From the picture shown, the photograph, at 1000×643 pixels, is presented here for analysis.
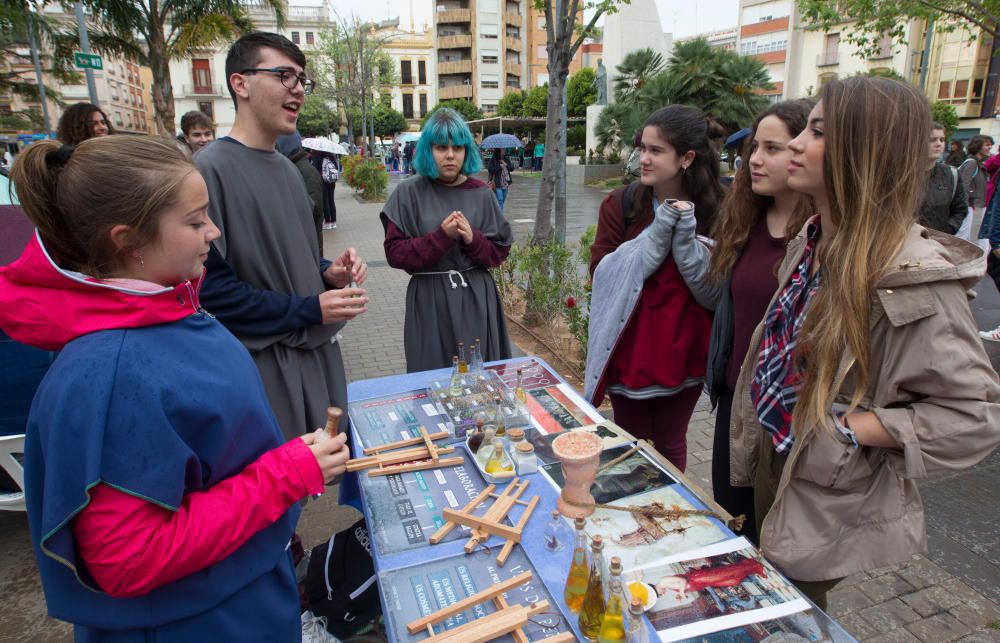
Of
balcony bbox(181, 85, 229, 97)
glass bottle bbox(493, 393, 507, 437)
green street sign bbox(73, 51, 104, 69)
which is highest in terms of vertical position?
balcony bbox(181, 85, 229, 97)

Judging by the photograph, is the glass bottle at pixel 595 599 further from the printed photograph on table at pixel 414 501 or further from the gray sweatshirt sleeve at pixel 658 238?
the gray sweatshirt sleeve at pixel 658 238

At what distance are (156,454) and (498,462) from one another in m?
1.10

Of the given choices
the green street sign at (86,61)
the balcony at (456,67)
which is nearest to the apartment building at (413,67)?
the balcony at (456,67)

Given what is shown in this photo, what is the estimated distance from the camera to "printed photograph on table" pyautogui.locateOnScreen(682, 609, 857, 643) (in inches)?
52.5

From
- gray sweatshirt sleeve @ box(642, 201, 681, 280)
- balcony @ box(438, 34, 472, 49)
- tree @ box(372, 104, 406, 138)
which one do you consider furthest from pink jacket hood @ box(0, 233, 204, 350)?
balcony @ box(438, 34, 472, 49)

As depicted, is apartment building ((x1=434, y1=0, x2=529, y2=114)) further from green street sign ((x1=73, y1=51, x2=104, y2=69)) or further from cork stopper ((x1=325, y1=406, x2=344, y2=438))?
cork stopper ((x1=325, y1=406, x2=344, y2=438))

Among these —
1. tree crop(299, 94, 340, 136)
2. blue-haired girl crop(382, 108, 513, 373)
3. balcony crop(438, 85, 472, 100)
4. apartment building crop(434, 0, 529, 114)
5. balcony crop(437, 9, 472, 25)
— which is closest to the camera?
blue-haired girl crop(382, 108, 513, 373)

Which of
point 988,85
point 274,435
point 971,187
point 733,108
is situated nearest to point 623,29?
point 733,108

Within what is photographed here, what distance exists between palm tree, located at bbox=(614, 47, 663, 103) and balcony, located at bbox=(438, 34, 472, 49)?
35182mm

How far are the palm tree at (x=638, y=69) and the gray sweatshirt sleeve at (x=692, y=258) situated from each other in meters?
22.1

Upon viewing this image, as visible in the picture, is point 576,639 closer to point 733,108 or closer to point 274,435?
point 274,435

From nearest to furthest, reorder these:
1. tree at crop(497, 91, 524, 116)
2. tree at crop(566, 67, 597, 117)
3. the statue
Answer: the statue → tree at crop(566, 67, 597, 117) → tree at crop(497, 91, 524, 116)

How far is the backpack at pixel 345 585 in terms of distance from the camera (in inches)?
83.6

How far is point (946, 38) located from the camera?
32094 millimetres
